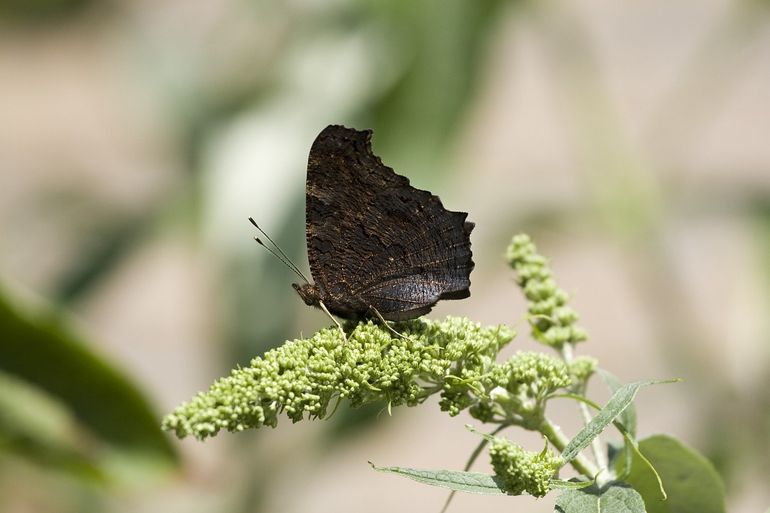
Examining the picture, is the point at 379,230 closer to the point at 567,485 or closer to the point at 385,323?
the point at 385,323

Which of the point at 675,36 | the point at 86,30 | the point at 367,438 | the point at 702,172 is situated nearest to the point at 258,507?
the point at 367,438

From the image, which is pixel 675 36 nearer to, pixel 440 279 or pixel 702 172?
pixel 702 172

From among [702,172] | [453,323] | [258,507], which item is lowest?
[453,323]

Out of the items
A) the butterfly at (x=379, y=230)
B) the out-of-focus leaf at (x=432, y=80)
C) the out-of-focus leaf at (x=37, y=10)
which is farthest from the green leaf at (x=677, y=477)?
the out-of-focus leaf at (x=37, y=10)

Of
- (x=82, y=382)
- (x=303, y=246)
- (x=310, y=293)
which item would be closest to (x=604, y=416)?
(x=310, y=293)

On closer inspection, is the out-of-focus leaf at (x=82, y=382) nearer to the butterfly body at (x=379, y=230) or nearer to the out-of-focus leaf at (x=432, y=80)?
the butterfly body at (x=379, y=230)

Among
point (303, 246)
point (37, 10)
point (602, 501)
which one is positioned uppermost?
point (37, 10)
